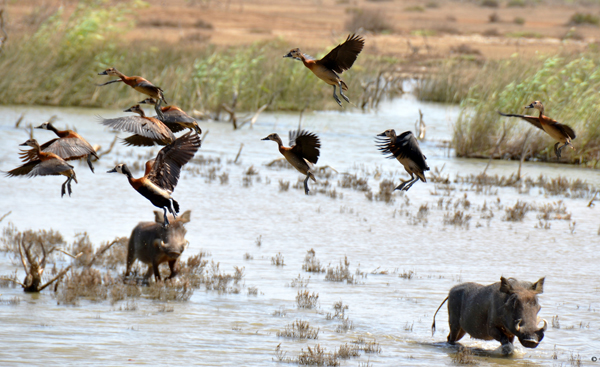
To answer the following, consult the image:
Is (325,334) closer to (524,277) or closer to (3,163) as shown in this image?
(524,277)

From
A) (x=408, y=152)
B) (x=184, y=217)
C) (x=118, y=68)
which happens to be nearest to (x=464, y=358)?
(x=408, y=152)

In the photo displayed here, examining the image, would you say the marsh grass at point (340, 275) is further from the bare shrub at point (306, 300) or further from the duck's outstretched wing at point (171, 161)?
the duck's outstretched wing at point (171, 161)

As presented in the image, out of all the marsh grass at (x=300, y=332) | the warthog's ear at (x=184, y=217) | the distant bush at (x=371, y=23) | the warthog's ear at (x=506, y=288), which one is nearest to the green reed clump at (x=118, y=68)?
the warthog's ear at (x=184, y=217)

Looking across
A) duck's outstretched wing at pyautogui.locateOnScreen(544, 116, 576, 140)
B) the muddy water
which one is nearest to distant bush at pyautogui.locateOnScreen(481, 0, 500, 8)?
the muddy water

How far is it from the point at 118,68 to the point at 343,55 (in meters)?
22.8

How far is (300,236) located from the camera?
13.2 metres

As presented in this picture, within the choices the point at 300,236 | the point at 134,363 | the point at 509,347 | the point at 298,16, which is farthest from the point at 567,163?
the point at 298,16

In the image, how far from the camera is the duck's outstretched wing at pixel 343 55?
4902 mm

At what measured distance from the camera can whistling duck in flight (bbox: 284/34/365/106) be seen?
4.69 metres

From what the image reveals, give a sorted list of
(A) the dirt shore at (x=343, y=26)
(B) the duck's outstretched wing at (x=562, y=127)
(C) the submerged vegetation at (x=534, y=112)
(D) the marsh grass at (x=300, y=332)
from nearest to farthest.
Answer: (B) the duck's outstretched wing at (x=562, y=127)
(D) the marsh grass at (x=300, y=332)
(C) the submerged vegetation at (x=534, y=112)
(A) the dirt shore at (x=343, y=26)

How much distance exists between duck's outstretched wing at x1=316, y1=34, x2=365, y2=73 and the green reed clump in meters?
20.6

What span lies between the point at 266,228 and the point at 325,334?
527 centimetres

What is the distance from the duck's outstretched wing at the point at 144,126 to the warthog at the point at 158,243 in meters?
5.28

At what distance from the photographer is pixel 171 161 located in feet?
14.3
